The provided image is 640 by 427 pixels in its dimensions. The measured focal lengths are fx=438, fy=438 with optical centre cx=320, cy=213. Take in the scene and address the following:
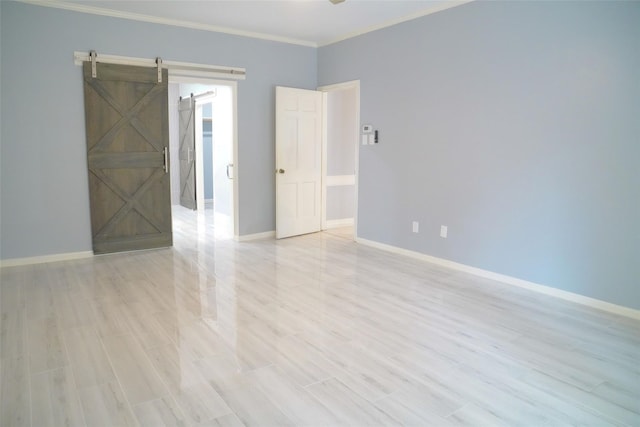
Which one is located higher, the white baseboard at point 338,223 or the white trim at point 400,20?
the white trim at point 400,20

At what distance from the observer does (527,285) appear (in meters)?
4.11

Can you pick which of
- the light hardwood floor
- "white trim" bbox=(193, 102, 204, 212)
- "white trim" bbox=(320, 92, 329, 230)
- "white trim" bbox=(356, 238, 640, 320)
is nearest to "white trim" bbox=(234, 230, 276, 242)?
"white trim" bbox=(320, 92, 329, 230)

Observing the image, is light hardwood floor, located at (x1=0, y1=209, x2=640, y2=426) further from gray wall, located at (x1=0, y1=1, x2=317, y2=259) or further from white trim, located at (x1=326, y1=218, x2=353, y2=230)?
white trim, located at (x1=326, y1=218, x2=353, y2=230)

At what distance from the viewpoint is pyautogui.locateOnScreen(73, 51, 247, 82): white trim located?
4.89 m

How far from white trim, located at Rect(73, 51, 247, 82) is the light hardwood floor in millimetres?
2330

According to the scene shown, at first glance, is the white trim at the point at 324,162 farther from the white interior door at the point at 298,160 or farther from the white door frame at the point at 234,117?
the white door frame at the point at 234,117

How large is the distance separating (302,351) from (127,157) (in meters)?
3.59

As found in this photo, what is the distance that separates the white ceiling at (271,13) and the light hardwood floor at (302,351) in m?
2.82

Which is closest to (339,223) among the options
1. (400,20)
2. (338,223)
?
(338,223)

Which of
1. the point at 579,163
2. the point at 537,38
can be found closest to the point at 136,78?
the point at 537,38

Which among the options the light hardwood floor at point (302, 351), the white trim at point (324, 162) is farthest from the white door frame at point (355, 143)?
the light hardwood floor at point (302, 351)

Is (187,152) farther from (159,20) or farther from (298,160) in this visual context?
(159,20)

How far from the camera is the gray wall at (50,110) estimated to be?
450 cm

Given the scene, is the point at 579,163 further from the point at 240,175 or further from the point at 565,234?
the point at 240,175
